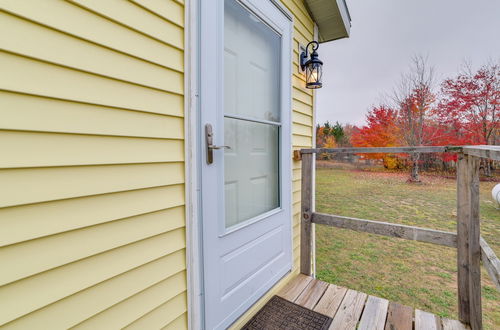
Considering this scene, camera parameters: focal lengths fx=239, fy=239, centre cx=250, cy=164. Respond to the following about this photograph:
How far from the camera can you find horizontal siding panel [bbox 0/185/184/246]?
71 centimetres

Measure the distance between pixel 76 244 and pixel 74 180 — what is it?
0.74 feet

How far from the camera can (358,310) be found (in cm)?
173

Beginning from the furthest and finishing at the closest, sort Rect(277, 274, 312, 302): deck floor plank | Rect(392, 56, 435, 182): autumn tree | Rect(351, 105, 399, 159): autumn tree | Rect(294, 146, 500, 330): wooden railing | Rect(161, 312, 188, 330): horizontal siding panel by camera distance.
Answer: Rect(351, 105, 399, 159): autumn tree
Rect(392, 56, 435, 182): autumn tree
Rect(277, 274, 312, 302): deck floor plank
Rect(294, 146, 500, 330): wooden railing
Rect(161, 312, 188, 330): horizontal siding panel

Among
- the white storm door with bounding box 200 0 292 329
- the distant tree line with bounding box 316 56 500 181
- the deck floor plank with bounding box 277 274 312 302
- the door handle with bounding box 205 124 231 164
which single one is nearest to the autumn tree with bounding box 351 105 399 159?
the distant tree line with bounding box 316 56 500 181

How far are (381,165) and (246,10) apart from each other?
11.7 metres

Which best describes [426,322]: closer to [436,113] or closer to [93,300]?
[93,300]

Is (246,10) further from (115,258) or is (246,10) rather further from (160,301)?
(160,301)

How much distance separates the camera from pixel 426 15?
8500 millimetres

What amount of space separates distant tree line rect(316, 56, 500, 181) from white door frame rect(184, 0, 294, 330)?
9.60 metres


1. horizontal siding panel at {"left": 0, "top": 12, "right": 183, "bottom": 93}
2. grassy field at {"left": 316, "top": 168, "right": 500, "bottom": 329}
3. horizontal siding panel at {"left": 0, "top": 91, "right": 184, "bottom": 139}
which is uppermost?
horizontal siding panel at {"left": 0, "top": 12, "right": 183, "bottom": 93}

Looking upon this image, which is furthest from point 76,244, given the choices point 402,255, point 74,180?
point 402,255

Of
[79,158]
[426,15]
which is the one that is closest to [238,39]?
[79,158]

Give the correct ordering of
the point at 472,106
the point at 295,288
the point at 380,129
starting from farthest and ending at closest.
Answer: the point at 380,129 < the point at 472,106 < the point at 295,288

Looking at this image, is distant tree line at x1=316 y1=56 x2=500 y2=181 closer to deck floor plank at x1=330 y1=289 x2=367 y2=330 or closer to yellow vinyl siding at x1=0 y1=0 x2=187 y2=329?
deck floor plank at x1=330 y1=289 x2=367 y2=330
